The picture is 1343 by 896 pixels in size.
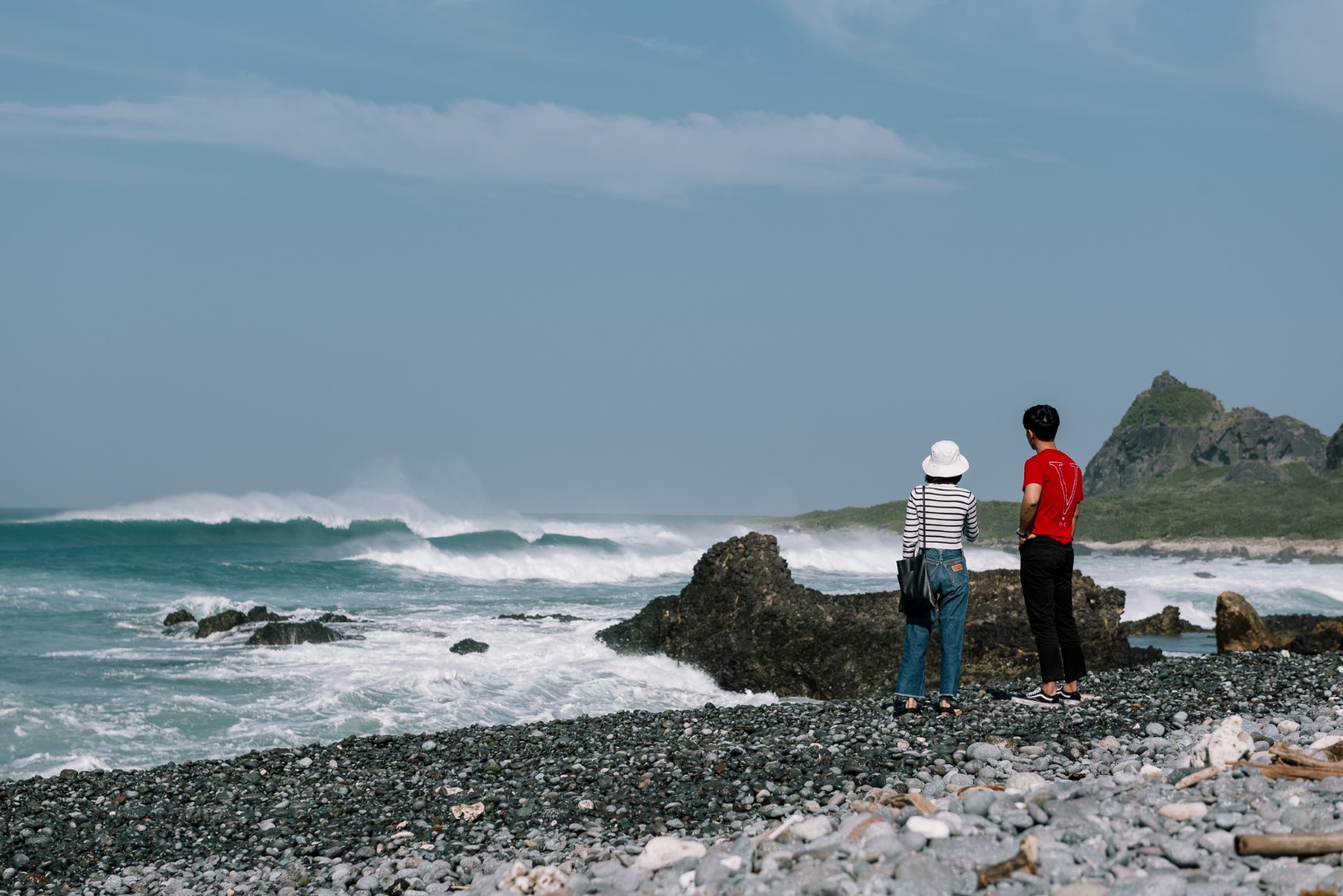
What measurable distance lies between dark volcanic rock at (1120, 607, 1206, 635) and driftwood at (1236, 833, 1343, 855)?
64.4ft

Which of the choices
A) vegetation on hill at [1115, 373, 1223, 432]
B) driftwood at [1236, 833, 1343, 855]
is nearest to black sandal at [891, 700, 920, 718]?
driftwood at [1236, 833, 1343, 855]

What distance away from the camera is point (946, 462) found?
8.41m

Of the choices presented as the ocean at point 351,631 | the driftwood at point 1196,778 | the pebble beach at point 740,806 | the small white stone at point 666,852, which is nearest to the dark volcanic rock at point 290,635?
the ocean at point 351,631

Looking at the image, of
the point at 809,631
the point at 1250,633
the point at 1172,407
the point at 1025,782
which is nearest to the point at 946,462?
the point at 1025,782

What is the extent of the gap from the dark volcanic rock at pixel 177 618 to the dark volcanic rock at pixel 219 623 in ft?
4.19

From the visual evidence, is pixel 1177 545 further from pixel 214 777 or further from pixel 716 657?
pixel 214 777

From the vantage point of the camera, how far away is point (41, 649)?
18875 millimetres

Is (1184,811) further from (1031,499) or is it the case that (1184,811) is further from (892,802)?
(1031,499)

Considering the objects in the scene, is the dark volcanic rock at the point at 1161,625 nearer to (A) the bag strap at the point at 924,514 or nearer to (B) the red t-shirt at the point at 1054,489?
(B) the red t-shirt at the point at 1054,489

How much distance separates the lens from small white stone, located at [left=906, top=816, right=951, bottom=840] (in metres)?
4.91

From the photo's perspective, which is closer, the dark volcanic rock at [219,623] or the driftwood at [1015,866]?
the driftwood at [1015,866]

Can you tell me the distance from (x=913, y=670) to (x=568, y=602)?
20.3 m

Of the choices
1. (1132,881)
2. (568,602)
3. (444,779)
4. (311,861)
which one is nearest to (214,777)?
(444,779)

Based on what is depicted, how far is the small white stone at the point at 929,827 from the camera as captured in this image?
4.91m
